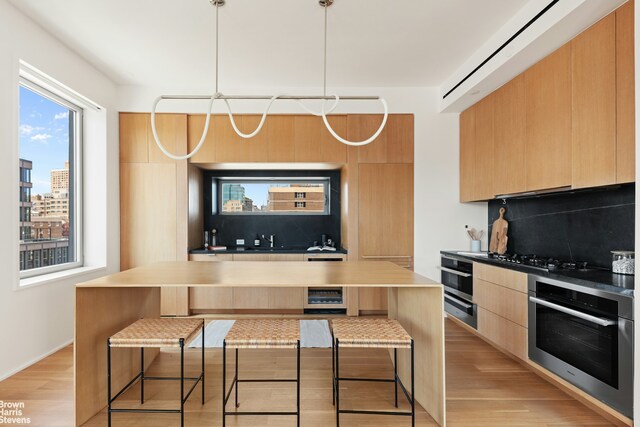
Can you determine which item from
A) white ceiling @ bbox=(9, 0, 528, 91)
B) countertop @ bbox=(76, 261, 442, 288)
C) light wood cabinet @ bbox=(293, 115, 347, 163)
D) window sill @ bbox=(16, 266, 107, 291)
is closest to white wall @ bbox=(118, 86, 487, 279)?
white ceiling @ bbox=(9, 0, 528, 91)

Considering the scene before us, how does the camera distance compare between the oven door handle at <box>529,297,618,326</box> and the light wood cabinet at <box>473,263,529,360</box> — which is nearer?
the oven door handle at <box>529,297,618,326</box>

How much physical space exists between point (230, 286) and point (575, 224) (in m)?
2.76

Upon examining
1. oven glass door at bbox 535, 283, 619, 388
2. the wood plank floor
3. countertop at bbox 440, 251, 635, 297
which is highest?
countertop at bbox 440, 251, 635, 297

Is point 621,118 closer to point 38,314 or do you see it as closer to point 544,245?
point 544,245

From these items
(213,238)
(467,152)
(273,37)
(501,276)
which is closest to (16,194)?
(213,238)

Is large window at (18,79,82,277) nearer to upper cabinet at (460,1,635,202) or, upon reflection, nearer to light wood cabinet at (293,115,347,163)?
light wood cabinet at (293,115,347,163)

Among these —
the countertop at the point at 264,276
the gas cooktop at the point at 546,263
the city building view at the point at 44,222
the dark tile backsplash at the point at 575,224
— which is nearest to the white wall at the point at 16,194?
the city building view at the point at 44,222

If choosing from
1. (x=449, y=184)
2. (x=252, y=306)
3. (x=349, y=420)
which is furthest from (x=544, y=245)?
(x=252, y=306)

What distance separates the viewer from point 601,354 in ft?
6.56

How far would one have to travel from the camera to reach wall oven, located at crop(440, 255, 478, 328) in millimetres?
3439

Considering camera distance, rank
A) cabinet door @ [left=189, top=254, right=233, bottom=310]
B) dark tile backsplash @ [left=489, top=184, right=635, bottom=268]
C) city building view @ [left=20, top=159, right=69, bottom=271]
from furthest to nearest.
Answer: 1. cabinet door @ [left=189, top=254, right=233, bottom=310]
2. city building view @ [left=20, top=159, right=69, bottom=271]
3. dark tile backsplash @ [left=489, top=184, right=635, bottom=268]

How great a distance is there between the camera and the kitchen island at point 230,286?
1.98m

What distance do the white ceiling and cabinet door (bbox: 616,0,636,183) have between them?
0.74 m

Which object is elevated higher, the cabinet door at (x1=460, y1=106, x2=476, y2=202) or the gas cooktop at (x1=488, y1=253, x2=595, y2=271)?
the cabinet door at (x1=460, y1=106, x2=476, y2=202)
